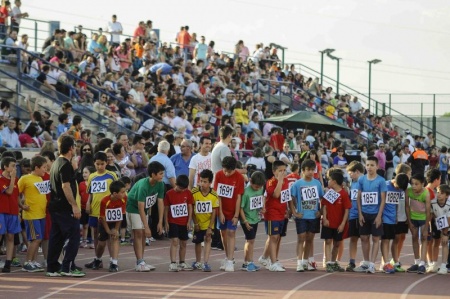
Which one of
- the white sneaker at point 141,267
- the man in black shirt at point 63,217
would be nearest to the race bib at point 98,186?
the man in black shirt at point 63,217

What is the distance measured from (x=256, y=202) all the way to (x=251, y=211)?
171 millimetres

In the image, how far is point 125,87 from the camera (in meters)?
30.0

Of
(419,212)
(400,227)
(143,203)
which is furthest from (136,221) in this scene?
(419,212)

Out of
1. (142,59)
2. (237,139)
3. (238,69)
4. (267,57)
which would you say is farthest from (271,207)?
(267,57)

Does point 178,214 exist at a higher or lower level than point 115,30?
lower

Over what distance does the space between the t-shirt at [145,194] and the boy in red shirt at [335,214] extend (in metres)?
2.52

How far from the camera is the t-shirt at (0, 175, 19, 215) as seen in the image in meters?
16.0

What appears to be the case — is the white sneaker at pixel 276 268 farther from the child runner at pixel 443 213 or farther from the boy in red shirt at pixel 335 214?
the child runner at pixel 443 213

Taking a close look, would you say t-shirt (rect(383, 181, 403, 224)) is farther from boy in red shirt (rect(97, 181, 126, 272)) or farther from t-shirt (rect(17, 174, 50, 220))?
t-shirt (rect(17, 174, 50, 220))

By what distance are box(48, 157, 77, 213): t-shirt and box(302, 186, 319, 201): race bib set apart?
11.6ft

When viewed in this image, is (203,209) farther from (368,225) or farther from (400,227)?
(400,227)

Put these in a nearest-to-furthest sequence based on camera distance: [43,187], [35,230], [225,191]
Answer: [35,230]
[43,187]
[225,191]

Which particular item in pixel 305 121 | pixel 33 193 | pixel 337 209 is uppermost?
pixel 305 121

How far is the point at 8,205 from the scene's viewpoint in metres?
16.0
